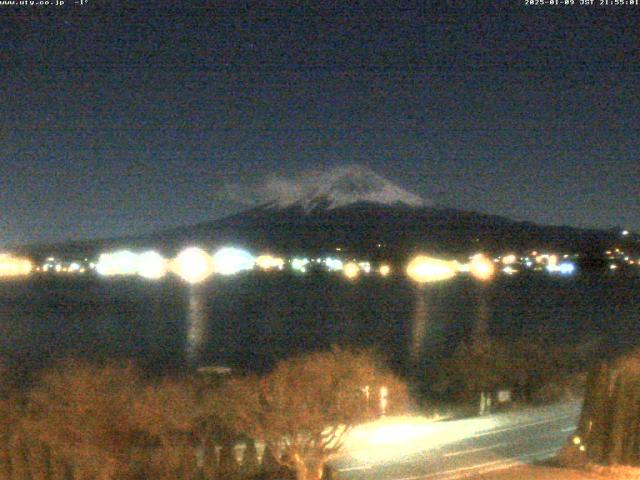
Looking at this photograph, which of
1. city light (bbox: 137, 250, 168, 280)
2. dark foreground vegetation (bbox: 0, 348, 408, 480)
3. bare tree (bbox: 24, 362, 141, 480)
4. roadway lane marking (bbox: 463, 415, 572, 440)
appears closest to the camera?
dark foreground vegetation (bbox: 0, 348, 408, 480)

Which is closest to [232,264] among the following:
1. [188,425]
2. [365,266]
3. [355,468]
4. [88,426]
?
[365,266]

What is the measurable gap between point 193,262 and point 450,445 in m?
51.1

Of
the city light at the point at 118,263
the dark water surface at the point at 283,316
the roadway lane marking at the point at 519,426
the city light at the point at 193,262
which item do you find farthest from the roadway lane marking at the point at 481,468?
the city light at the point at 193,262

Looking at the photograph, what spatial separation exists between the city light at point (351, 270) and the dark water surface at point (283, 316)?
2.44 ft

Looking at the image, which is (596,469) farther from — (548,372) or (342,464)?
(548,372)

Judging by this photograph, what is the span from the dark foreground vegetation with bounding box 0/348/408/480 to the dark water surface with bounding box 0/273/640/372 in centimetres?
1458

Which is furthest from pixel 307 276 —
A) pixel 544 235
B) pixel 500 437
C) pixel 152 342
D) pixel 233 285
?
pixel 500 437

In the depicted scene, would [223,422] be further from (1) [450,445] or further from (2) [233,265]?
(2) [233,265]

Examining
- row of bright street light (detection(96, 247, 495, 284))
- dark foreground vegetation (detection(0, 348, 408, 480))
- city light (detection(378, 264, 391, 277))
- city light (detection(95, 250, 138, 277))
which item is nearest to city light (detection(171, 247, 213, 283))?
row of bright street light (detection(96, 247, 495, 284))

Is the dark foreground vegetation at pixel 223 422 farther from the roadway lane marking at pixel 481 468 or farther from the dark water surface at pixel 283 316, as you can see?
the dark water surface at pixel 283 316

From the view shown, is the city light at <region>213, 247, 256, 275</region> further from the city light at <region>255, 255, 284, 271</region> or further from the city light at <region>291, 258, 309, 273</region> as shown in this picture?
the city light at <region>291, 258, 309, 273</region>

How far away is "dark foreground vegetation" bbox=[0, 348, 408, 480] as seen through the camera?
27.2 feet

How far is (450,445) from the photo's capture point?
36.0 ft

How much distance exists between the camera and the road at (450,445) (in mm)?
9109
